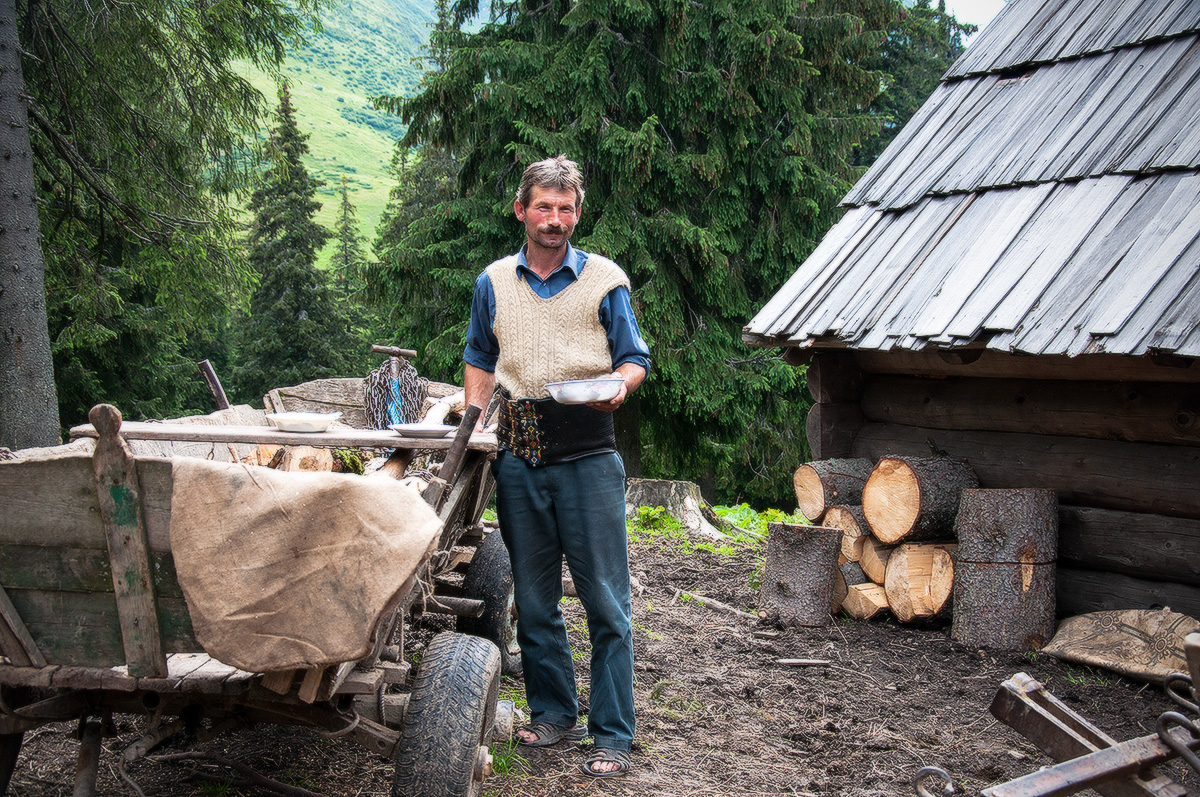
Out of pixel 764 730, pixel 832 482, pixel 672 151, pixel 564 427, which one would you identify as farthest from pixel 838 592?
pixel 672 151

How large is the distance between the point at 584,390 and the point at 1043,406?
3.50 m

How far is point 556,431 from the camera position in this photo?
3346 mm

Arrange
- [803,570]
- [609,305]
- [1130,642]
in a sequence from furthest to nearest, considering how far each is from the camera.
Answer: [803,570] → [1130,642] → [609,305]

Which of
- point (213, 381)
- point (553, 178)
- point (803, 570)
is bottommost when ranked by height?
point (803, 570)

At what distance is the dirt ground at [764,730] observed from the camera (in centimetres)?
336

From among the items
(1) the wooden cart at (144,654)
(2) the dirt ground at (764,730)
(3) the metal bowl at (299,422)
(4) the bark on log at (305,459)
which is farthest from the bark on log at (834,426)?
(3) the metal bowl at (299,422)

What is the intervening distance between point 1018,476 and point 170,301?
9.19m

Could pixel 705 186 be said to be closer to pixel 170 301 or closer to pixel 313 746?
pixel 170 301

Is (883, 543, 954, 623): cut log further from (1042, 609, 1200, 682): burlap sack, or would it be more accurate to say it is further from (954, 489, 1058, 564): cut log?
(1042, 609, 1200, 682): burlap sack

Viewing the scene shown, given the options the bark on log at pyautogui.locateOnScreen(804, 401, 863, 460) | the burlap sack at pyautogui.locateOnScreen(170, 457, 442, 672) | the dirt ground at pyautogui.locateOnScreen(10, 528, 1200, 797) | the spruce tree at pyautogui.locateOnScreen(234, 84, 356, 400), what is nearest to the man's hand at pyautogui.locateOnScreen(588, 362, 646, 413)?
the burlap sack at pyautogui.locateOnScreen(170, 457, 442, 672)

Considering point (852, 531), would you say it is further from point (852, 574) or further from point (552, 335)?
→ point (552, 335)

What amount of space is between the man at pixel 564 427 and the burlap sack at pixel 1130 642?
272cm

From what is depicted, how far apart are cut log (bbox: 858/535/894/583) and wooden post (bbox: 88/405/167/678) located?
15.3 feet

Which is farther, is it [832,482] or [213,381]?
[832,482]
